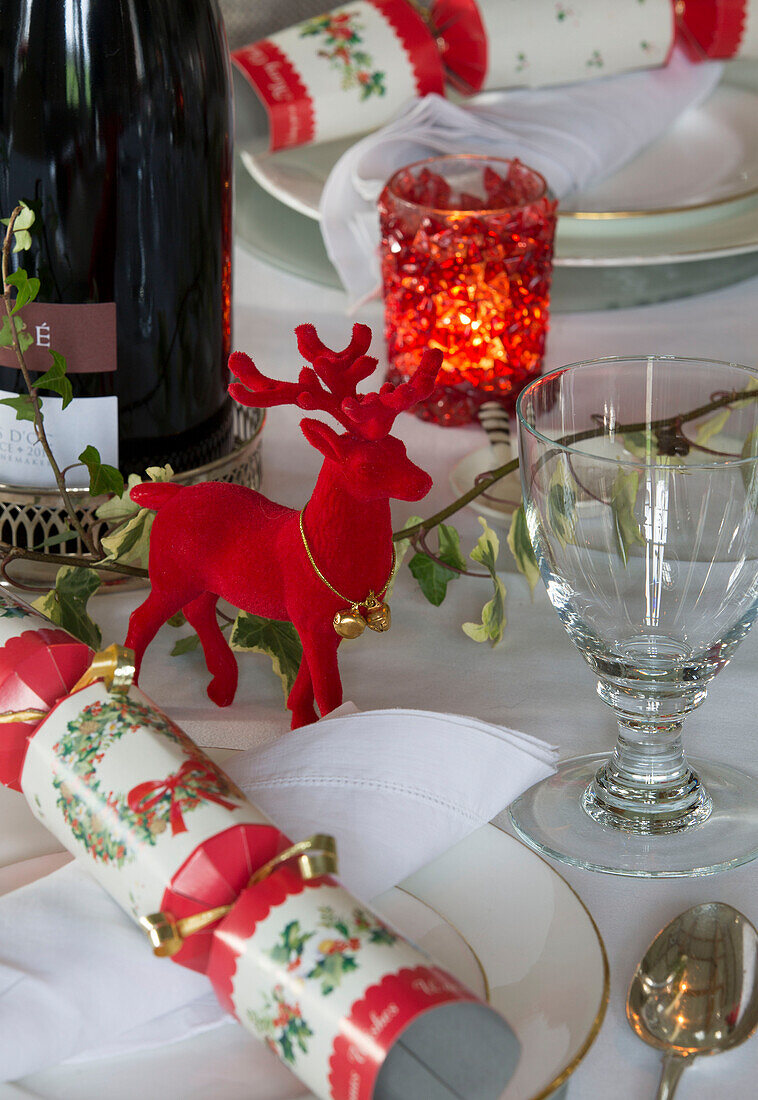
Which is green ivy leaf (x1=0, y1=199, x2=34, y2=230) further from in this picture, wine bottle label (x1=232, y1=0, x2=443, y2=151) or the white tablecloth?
wine bottle label (x1=232, y1=0, x2=443, y2=151)

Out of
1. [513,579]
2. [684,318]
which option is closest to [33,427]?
[513,579]

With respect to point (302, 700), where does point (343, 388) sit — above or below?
above

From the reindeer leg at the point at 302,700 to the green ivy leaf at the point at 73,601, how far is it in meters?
0.10

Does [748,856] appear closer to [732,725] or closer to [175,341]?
[732,725]

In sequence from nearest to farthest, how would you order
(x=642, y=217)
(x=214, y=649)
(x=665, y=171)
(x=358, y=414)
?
(x=358, y=414) < (x=214, y=649) < (x=642, y=217) < (x=665, y=171)

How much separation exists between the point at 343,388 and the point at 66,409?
0.60 ft

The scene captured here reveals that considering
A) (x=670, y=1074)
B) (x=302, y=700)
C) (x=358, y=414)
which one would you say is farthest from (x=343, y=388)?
(x=670, y=1074)

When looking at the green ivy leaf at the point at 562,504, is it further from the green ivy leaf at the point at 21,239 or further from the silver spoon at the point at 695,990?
the green ivy leaf at the point at 21,239

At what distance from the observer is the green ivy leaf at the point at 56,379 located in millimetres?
520

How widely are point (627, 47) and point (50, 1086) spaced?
0.98 m

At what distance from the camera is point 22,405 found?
52cm

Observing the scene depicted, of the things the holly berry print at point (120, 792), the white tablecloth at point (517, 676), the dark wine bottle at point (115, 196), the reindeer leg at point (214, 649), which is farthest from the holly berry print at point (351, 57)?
the holly berry print at point (120, 792)

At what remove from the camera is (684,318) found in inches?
35.2

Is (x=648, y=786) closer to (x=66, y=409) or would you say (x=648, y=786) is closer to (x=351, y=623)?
(x=351, y=623)
